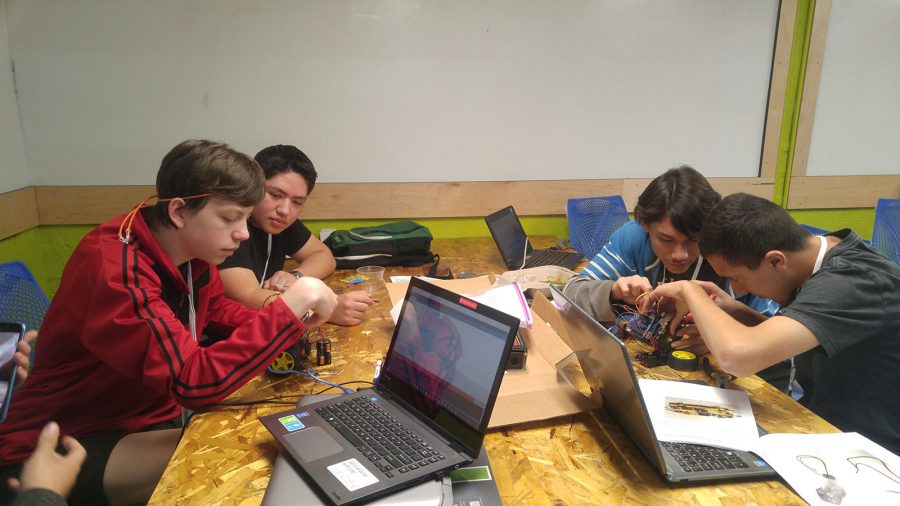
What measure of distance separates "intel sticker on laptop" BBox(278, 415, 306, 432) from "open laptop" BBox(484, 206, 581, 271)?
1596mm

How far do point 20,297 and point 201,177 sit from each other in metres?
0.85

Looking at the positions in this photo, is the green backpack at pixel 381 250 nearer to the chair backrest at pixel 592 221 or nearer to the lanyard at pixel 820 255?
the chair backrest at pixel 592 221

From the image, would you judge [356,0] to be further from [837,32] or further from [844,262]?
[837,32]

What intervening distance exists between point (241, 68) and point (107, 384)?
2133mm

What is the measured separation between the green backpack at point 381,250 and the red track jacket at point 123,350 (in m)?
1.20

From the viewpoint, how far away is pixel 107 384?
1323 mm

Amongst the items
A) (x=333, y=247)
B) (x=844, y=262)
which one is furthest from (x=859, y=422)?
(x=333, y=247)

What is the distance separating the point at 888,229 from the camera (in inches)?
98.8

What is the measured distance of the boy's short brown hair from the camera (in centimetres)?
128

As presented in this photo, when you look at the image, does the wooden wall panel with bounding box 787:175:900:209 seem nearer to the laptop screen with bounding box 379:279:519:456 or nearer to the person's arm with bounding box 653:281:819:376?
the person's arm with bounding box 653:281:819:376

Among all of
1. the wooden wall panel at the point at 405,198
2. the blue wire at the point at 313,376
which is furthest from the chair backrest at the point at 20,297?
the wooden wall panel at the point at 405,198

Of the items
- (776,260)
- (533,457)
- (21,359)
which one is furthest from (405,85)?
(533,457)

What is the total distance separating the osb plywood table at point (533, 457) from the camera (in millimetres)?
969

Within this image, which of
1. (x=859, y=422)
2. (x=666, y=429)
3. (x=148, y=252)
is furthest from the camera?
(x=859, y=422)
